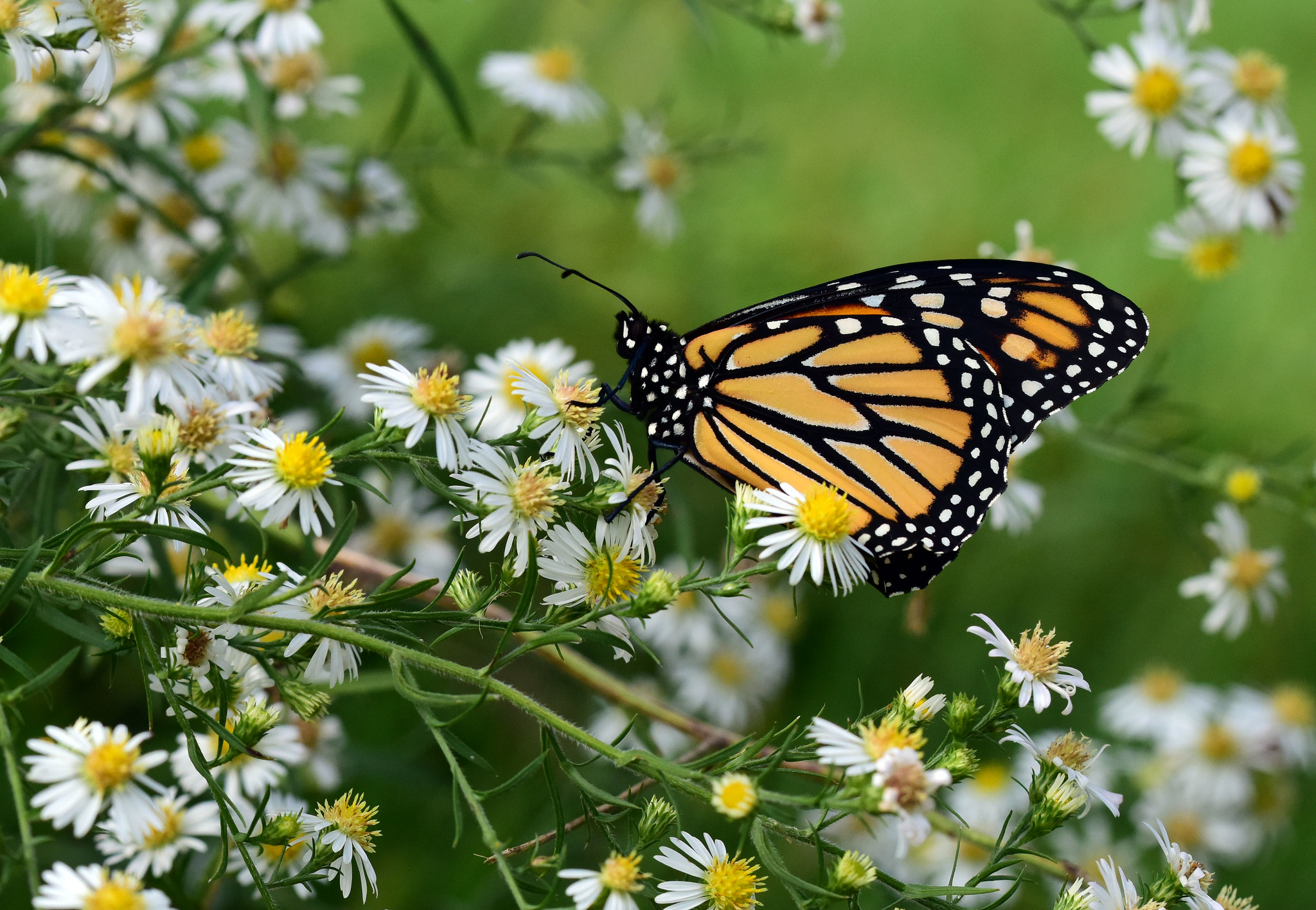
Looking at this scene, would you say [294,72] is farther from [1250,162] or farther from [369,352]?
[1250,162]

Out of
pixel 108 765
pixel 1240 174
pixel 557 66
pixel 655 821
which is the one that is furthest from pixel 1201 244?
pixel 108 765

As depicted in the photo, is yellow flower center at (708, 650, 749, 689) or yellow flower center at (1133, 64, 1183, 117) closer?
yellow flower center at (1133, 64, 1183, 117)

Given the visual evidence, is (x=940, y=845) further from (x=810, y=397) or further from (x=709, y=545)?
(x=810, y=397)

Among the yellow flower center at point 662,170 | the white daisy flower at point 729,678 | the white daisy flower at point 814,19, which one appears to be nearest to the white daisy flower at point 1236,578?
the white daisy flower at point 729,678

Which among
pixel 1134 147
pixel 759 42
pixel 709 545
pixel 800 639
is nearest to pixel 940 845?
pixel 800 639

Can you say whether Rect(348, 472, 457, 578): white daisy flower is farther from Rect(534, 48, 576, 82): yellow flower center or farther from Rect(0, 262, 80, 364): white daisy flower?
Rect(0, 262, 80, 364): white daisy flower

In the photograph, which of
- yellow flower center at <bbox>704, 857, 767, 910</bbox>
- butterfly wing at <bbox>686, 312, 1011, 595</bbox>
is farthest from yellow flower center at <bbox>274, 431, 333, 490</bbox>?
butterfly wing at <bbox>686, 312, 1011, 595</bbox>
